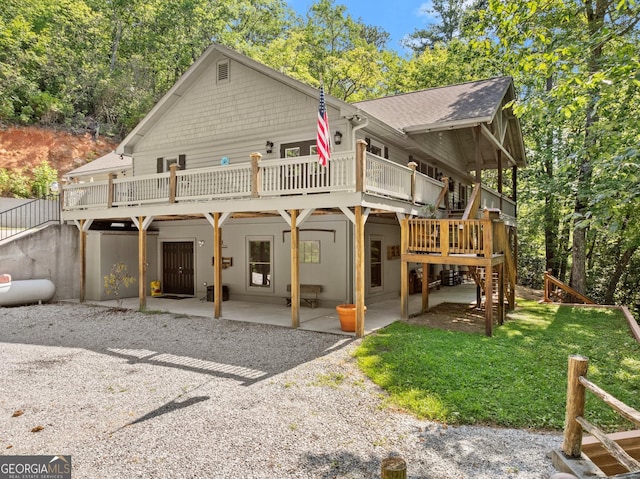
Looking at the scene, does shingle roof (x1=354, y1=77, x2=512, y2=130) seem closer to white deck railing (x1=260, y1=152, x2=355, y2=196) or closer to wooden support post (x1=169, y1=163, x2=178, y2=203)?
white deck railing (x1=260, y1=152, x2=355, y2=196)

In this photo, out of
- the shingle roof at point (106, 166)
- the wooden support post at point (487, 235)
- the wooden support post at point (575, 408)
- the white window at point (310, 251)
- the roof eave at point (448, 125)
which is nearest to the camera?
the wooden support post at point (575, 408)

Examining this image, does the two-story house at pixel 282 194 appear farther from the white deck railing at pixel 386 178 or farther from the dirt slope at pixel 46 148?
the dirt slope at pixel 46 148

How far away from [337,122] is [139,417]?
9504mm

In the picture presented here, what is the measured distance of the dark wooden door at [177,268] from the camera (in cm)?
1581

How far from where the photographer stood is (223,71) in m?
14.0

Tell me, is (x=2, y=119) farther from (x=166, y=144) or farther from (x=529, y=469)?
(x=529, y=469)

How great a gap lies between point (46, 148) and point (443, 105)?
29.3 metres

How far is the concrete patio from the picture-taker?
10477 mm

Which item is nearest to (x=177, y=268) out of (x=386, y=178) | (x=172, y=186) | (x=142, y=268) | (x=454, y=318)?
(x=142, y=268)

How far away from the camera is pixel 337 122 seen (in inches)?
472

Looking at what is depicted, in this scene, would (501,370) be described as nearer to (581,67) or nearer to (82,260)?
(581,67)

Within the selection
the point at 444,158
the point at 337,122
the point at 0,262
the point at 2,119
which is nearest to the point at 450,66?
the point at 444,158

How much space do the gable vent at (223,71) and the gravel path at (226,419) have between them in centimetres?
969

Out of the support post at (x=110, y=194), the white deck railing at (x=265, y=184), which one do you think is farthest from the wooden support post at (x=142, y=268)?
the support post at (x=110, y=194)
